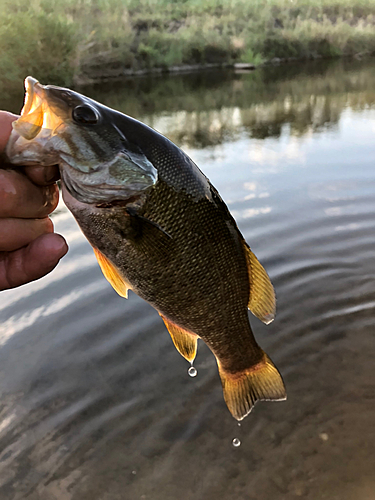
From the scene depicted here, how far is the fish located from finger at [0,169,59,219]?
10 centimetres

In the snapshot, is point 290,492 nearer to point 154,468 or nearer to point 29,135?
point 154,468

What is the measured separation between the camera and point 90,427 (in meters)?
2.86

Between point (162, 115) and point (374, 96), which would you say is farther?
point (374, 96)

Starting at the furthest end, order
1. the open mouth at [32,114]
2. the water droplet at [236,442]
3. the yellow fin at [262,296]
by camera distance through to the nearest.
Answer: the water droplet at [236,442] → the yellow fin at [262,296] → the open mouth at [32,114]

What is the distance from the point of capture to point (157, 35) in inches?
924

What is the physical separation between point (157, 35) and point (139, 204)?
980 inches

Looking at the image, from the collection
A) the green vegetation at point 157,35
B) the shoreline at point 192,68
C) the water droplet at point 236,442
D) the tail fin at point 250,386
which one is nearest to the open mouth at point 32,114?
the tail fin at point 250,386

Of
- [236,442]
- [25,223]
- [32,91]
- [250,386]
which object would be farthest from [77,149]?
[236,442]

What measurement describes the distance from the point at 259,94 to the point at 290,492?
15653 millimetres

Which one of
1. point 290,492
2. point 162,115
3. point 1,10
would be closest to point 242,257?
point 290,492

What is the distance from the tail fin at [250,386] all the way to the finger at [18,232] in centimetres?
103

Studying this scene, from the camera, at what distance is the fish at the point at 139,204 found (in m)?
1.40

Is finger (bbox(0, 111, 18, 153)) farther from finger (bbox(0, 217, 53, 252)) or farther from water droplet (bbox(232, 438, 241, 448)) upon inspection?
water droplet (bbox(232, 438, 241, 448))

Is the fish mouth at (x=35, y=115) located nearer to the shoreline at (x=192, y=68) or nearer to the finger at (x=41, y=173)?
the finger at (x=41, y=173)
